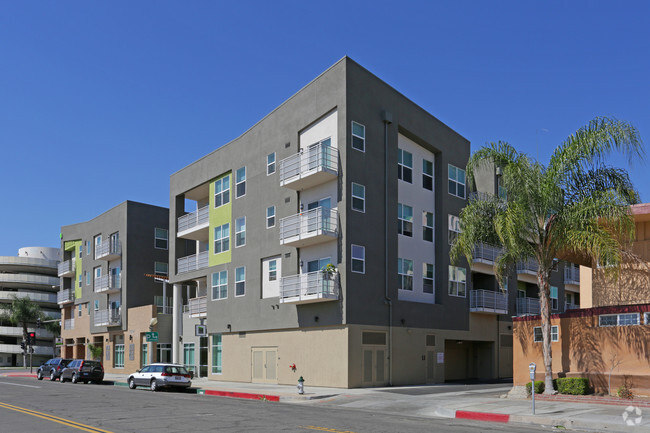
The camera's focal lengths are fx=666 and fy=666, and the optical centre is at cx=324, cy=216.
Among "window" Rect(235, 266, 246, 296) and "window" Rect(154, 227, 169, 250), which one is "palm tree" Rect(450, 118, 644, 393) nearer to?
"window" Rect(235, 266, 246, 296)

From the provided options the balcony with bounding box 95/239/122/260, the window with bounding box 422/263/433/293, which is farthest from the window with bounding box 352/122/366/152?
the balcony with bounding box 95/239/122/260

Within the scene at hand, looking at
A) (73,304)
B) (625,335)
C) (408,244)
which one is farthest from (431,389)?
(73,304)

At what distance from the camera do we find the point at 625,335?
73.5 ft

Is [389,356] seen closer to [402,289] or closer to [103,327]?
[402,289]

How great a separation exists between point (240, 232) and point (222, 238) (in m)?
2.55

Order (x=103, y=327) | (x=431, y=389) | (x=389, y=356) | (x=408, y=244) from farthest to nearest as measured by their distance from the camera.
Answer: (x=103, y=327), (x=408, y=244), (x=389, y=356), (x=431, y=389)

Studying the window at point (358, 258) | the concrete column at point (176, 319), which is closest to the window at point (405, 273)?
the window at point (358, 258)

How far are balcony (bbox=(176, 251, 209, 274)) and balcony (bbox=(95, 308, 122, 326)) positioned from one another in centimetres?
1130

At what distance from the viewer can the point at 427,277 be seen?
120 ft

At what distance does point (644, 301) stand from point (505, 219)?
19.2 feet

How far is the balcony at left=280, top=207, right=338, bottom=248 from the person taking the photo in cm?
3130

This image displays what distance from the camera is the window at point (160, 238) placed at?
184 feet

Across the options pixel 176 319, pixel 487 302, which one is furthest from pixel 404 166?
pixel 176 319

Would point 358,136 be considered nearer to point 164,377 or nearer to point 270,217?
point 270,217
